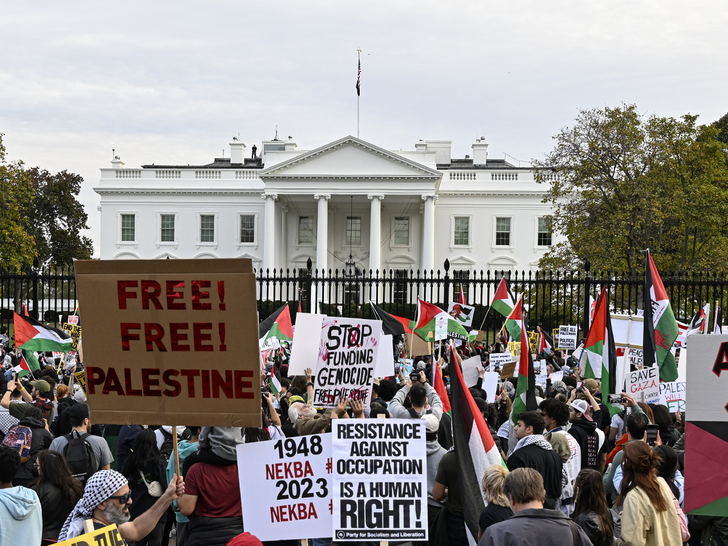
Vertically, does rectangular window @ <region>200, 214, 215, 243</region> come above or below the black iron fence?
above

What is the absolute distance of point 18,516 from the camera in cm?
414

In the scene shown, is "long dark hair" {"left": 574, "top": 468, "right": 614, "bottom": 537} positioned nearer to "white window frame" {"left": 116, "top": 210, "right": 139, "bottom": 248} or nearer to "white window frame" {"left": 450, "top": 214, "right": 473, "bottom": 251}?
"white window frame" {"left": 450, "top": 214, "right": 473, "bottom": 251}

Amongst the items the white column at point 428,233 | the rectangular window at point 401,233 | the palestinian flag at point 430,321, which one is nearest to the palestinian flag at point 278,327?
the palestinian flag at point 430,321

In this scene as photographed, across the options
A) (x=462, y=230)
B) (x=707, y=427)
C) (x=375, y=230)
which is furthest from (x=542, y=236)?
(x=707, y=427)

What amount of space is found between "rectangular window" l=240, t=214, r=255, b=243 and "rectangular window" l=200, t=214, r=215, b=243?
203cm

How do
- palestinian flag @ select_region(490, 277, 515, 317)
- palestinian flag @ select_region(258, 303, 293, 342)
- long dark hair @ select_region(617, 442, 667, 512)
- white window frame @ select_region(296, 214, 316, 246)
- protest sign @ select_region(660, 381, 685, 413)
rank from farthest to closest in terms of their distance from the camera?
white window frame @ select_region(296, 214, 316, 246) → palestinian flag @ select_region(490, 277, 515, 317) → palestinian flag @ select_region(258, 303, 293, 342) → protest sign @ select_region(660, 381, 685, 413) → long dark hair @ select_region(617, 442, 667, 512)

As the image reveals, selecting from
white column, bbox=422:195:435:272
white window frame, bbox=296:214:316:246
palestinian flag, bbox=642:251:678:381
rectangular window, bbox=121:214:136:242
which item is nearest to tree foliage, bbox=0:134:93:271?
rectangular window, bbox=121:214:136:242

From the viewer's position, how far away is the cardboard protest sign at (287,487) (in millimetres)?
4777

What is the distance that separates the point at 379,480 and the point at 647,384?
14.7 feet

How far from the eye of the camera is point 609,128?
2641cm

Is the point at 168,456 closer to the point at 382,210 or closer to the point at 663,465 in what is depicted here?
the point at 663,465

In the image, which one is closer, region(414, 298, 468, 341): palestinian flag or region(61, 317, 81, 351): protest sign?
region(414, 298, 468, 341): palestinian flag

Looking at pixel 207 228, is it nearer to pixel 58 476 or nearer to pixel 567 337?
pixel 567 337

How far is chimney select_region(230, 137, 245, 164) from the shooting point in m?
58.8
